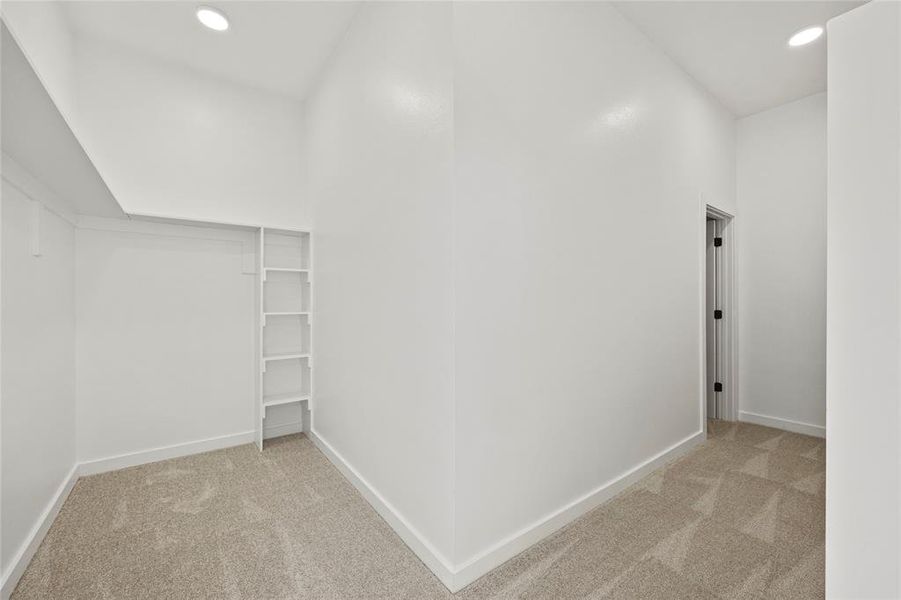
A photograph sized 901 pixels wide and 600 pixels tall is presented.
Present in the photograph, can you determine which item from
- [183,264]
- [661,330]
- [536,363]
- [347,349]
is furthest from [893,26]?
[183,264]

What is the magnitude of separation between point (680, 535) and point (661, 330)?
1283 millimetres

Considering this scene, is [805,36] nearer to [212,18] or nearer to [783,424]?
[783,424]

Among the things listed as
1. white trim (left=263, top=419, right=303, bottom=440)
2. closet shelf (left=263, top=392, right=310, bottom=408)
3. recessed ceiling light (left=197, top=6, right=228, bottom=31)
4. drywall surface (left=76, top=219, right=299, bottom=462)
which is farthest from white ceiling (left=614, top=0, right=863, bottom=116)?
white trim (left=263, top=419, right=303, bottom=440)

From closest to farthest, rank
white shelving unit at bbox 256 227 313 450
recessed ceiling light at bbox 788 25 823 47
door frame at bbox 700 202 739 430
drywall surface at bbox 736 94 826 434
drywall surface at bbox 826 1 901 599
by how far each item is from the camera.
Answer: drywall surface at bbox 826 1 901 599 < recessed ceiling light at bbox 788 25 823 47 < white shelving unit at bbox 256 227 313 450 < drywall surface at bbox 736 94 826 434 < door frame at bbox 700 202 739 430

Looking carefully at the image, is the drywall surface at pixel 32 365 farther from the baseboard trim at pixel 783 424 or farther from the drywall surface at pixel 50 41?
the baseboard trim at pixel 783 424

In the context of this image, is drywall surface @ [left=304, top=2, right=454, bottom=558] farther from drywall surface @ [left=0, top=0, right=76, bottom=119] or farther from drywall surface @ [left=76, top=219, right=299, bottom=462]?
drywall surface @ [left=0, top=0, right=76, bottom=119]

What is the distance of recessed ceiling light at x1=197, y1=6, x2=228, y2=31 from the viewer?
234cm

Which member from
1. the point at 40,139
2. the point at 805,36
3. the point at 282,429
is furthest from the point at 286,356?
the point at 805,36

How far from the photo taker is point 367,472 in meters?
2.30

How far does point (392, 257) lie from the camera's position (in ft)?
6.63

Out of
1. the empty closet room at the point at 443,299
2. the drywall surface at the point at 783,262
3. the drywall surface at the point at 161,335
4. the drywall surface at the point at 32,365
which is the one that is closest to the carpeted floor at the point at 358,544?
the empty closet room at the point at 443,299

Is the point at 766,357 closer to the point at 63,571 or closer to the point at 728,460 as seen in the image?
the point at 728,460

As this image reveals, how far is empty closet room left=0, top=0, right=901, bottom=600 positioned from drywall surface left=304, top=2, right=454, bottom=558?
0.02 metres

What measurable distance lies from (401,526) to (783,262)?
12.8 feet
